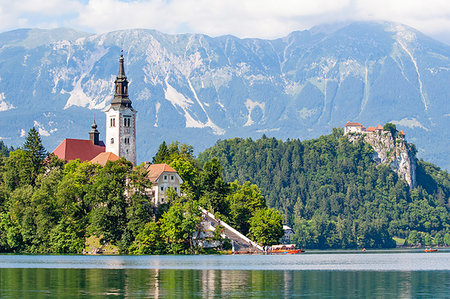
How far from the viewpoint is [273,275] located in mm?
83875

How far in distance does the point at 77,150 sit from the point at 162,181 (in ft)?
99.1

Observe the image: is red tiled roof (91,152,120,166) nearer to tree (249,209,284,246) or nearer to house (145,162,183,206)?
house (145,162,183,206)

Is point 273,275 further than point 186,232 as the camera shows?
No

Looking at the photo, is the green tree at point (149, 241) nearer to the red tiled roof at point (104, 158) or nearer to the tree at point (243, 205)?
the tree at point (243, 205)

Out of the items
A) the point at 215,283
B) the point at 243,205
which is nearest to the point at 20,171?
the point at 243,205

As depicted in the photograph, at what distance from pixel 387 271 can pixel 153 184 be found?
58338 mm

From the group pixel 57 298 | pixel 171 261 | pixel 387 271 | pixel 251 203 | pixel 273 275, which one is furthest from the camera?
pixel 251 203

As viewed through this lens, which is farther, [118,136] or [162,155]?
[118,136]

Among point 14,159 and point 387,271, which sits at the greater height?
point 14,159

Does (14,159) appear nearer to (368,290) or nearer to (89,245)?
(89,245)

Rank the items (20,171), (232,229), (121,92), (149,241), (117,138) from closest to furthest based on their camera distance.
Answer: (149,241) → (20,171) → (232,229) → (117,138) → (121,92)

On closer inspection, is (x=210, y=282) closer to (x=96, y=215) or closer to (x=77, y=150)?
(x=96, y=215)

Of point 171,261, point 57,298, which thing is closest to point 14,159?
point 171,261

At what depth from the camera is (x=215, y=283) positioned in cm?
7338
